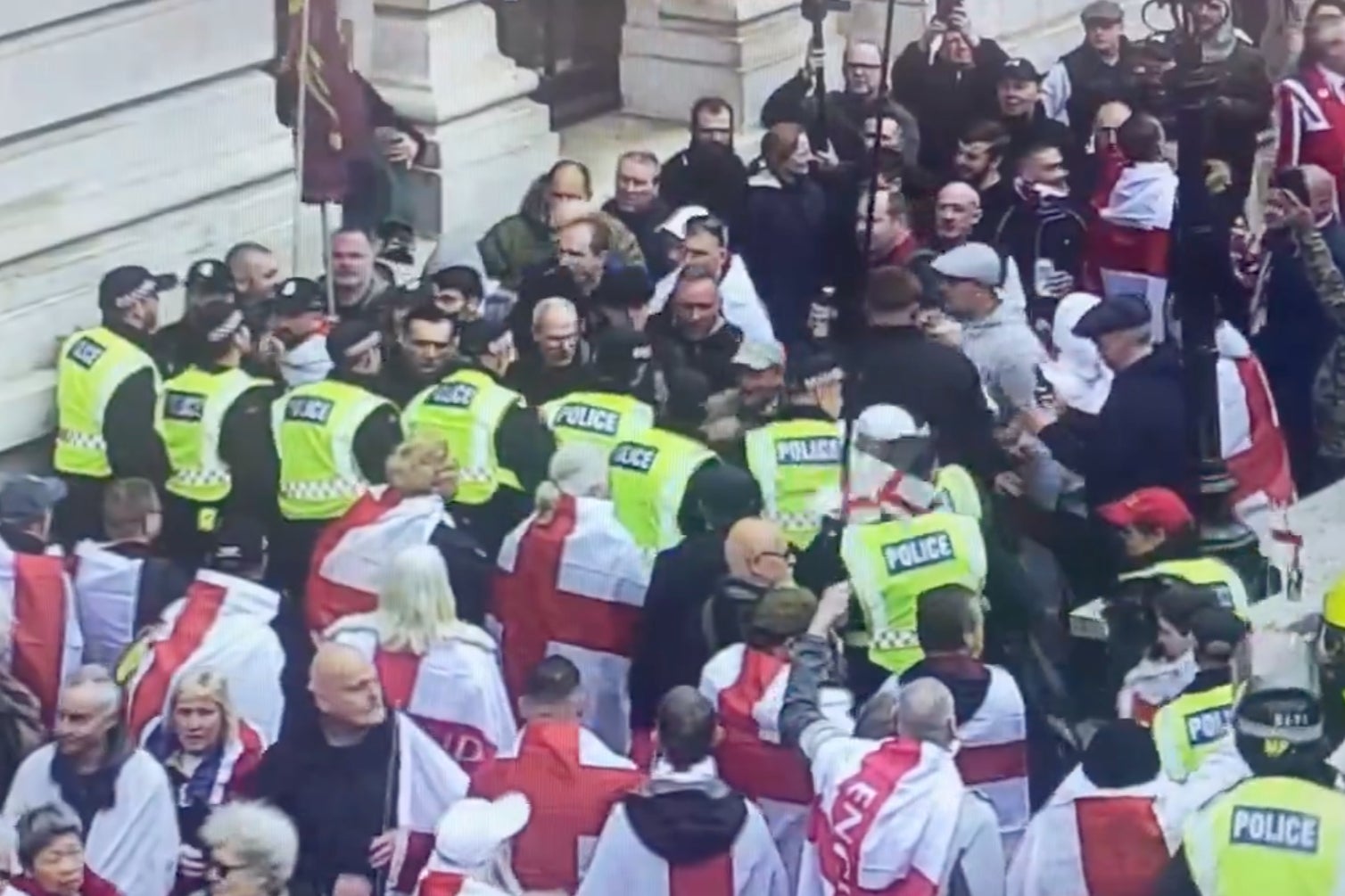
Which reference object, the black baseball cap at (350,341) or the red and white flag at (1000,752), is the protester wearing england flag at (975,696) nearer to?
the red and white flag at (1000,752)

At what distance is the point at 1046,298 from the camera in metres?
13.9

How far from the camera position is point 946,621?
31.2 ft

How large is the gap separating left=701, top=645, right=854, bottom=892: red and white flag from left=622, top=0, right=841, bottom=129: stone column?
333 inches

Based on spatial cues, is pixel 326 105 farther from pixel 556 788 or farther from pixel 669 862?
pixel 669 862

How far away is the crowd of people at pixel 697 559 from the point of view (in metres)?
9.19

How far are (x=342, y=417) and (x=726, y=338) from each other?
1601 millimetres

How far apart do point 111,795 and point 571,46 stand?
31.9ft

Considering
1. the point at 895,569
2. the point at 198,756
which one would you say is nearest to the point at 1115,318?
the point at 895,569

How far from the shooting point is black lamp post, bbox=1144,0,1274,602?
36.4 ft

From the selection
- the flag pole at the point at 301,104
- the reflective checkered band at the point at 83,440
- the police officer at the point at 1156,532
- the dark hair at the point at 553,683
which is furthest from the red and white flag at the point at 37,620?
the police officer at the point at 1156,532

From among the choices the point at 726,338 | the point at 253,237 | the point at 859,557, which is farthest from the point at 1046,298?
the point at 859,557

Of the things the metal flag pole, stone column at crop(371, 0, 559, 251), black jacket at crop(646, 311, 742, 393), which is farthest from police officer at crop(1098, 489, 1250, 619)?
stone column at crop(371, 0, 559, 251)

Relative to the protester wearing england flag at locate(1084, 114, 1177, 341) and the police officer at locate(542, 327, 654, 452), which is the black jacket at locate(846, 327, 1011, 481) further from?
the protester wearing england flag at locate(1084, 114, 1177, 341)

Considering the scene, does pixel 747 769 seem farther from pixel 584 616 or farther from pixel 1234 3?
pixel 1234 3
